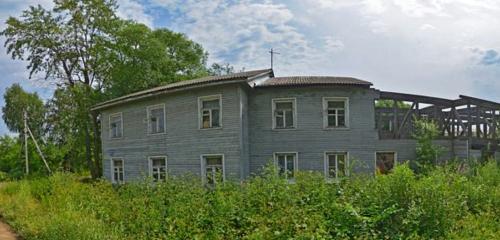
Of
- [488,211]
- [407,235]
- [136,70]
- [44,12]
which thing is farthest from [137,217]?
[44,12]

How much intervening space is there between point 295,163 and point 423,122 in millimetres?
5646

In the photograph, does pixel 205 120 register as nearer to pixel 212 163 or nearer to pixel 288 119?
pixel 212 163

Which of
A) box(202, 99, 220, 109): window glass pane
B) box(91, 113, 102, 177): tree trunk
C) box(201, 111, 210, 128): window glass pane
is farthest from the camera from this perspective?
box(91, 113, 102, 177): tree trunk

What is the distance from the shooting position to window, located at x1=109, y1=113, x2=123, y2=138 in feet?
71.7

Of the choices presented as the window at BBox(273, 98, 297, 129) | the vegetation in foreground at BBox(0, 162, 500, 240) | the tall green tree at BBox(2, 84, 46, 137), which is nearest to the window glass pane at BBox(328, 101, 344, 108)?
the window at BBox(273, 98, 297, 129)

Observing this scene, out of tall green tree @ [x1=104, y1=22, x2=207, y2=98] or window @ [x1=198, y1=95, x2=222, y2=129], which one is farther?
tall green tree @ [x1=104, y1=22, x2=207, y2=98]

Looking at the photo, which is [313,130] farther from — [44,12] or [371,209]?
[44,12]

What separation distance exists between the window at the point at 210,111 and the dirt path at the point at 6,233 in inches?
332

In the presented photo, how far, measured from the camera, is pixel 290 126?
17031 mm

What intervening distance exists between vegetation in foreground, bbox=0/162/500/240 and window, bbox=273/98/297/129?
8030 mm

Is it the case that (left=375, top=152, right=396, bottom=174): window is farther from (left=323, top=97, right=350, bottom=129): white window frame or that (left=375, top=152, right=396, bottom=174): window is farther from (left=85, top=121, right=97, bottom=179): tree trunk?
(left=85, top=121, right=97, bottom=179): tree trunk

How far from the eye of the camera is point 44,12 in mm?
30141

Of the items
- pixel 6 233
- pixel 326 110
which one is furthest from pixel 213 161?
pixel 6 233

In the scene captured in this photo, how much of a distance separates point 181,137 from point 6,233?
30.5 ft
